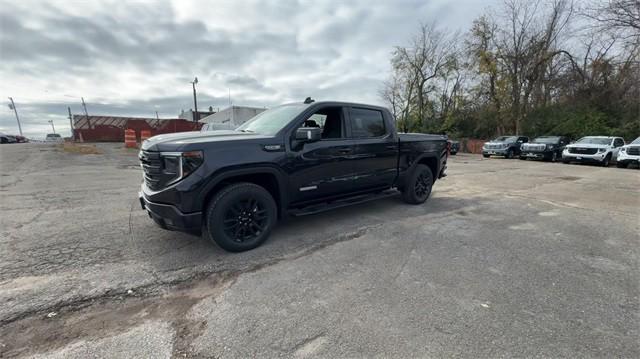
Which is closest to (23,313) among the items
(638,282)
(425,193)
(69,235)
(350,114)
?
(69,235)

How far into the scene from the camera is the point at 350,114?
4.73 m

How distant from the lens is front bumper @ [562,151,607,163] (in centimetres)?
1563

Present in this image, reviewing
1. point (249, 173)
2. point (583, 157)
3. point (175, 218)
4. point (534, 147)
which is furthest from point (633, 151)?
point (175, 218)

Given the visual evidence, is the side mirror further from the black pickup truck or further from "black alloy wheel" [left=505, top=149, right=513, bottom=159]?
"black alloy wheel" [left=505, top=149, right=513, bottom=159]

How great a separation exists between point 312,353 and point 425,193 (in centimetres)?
479

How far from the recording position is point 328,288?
2830 mm

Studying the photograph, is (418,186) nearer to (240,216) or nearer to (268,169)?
(268,169)

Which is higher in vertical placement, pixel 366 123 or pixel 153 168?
pixel 366 123

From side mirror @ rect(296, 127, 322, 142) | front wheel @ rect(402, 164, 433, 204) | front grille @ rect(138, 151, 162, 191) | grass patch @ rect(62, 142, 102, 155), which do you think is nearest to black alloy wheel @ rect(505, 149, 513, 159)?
front wheel @ rect(402, 164, 433, 204)

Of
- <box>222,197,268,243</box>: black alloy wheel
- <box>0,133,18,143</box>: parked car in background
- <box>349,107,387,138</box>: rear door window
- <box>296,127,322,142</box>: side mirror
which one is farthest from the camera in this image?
<box>0,133,18,143</box>: parked car in background

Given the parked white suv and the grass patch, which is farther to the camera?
the grass patch

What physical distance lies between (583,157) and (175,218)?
20.3 meters

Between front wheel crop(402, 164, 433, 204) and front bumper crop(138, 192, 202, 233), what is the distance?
3.90 m

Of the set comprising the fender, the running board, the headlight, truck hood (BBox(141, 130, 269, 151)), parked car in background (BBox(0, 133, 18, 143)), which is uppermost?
truck hood (BBox(141, 130, 269, 151))
